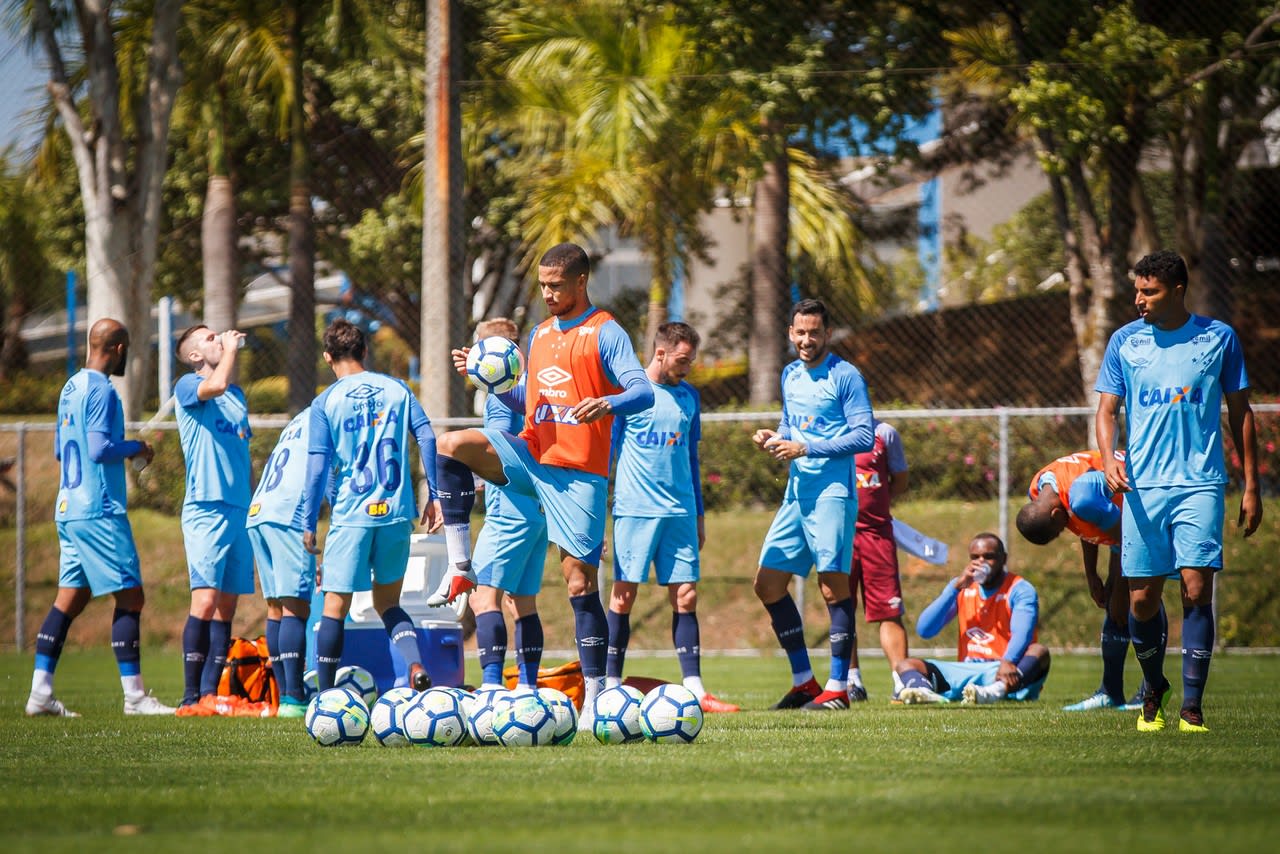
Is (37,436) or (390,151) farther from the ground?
(390,151)

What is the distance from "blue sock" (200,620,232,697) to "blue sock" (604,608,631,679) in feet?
7.88

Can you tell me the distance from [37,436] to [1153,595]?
2250 centimetres

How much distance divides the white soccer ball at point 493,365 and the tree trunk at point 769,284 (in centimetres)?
1126

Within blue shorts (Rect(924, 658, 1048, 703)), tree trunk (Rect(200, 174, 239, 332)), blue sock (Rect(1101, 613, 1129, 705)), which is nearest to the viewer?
blue sock (Rect(1101, 613, 1129, 705))

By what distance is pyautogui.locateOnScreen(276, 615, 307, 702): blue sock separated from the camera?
8562mm

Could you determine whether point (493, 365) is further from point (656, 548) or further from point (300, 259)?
point (300, 259)

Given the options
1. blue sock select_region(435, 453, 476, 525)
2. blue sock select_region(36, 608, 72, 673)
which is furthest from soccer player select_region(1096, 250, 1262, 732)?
blue sock select_region(36, 608, 72, 673)

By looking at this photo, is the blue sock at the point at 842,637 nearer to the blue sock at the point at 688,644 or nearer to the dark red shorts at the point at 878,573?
the dark red shorts at the point at 878,573

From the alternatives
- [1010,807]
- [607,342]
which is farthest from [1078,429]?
[1010,807]

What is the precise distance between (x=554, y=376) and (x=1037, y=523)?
266cm

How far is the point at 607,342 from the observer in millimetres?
6875

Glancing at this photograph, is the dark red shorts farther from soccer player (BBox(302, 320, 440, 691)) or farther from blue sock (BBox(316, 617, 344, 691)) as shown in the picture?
blue sock (BBox(316, 617, 344, 691))

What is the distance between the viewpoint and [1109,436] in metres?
6.99

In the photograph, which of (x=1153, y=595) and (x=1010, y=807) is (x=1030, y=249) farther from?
(x=1010, y=807)
